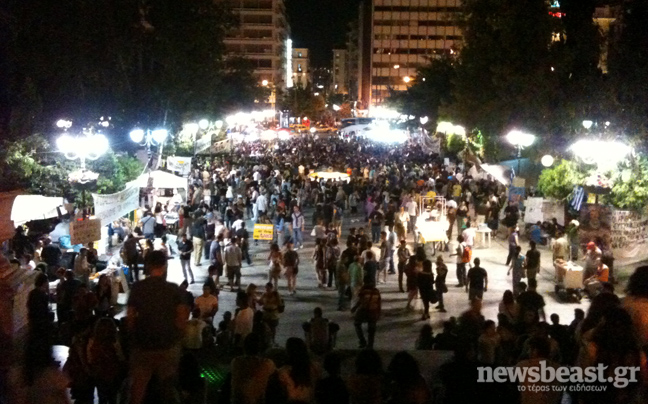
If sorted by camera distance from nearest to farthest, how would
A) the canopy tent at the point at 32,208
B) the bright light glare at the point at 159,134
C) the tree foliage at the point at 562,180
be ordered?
1. the canopy tent at the point at 32,208
2. the tree foliage at the point at 562,180
3. the bright light glare at the point at 159,134

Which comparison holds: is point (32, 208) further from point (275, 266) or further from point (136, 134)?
point (136, 134)

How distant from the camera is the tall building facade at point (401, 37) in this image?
129 meters

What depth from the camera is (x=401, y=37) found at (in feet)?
429

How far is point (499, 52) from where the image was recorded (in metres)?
28.0

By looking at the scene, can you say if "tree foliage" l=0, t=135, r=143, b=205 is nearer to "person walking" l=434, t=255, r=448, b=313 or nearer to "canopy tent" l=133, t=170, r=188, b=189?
"canopy tent" l=133, t=170, r=188, b=189

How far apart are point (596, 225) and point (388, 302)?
256 inches

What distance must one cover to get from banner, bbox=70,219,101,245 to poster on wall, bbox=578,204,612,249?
1108 centimetres

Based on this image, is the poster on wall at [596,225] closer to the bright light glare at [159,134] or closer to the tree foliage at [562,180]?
the tree foliage at [562,180]

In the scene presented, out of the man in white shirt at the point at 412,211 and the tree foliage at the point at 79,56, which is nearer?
the tree foliage at the point at 79,56

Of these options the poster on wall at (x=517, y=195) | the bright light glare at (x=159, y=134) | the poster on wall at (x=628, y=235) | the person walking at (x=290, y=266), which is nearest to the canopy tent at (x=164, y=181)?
the bright light glare at (x=159, y=134)

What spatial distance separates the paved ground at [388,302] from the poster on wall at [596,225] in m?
1.17

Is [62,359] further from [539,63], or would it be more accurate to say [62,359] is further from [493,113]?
[493,113]

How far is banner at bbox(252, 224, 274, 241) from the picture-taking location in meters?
20.5

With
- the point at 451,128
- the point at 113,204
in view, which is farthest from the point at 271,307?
the point at 451,128
